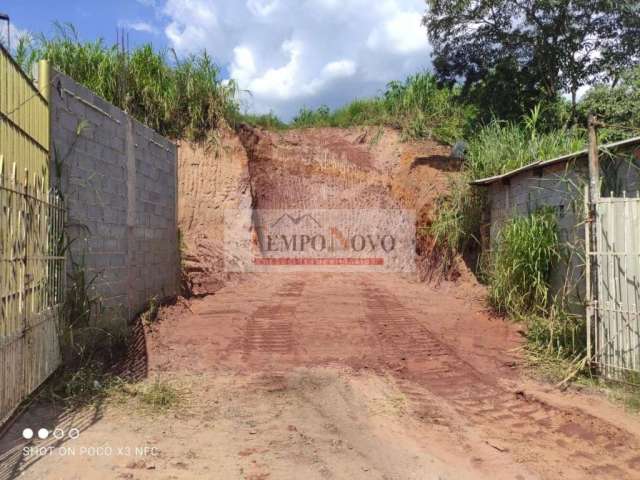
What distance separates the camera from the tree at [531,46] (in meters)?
10.7

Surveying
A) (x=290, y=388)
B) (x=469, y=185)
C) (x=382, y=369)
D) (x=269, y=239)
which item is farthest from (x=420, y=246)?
(x=290, y=388)

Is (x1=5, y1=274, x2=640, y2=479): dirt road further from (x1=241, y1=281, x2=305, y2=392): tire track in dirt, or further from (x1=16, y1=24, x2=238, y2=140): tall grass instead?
(x1=16, y1=24, x2=238, y2=140): tall grass

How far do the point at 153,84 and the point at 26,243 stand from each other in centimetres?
790

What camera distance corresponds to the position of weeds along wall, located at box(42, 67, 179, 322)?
4.64 m

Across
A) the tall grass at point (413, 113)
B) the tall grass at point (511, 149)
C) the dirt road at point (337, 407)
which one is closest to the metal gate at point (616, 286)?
the dirt road at point (337, 407)

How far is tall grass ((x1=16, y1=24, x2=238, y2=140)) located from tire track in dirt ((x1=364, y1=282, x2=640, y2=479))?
22.5ft

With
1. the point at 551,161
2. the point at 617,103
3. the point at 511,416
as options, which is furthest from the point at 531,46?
the point at 511,416

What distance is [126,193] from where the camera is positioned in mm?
5988

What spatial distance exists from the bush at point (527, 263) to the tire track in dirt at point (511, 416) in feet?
4.11

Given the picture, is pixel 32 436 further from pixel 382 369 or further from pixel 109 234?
pixel 382 369

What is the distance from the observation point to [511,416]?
4098 millimetres

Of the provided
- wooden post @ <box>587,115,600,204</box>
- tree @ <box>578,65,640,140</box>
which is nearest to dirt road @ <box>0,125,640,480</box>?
wooden post @ <box>587,115,600,204</box>

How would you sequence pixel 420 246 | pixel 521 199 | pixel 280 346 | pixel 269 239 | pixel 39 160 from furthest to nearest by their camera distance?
pixel 269 239 < pixel 420 246 < pixel 521 199 < pixel 280 346 < pixel 39 160

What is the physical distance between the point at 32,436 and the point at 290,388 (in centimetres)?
199
